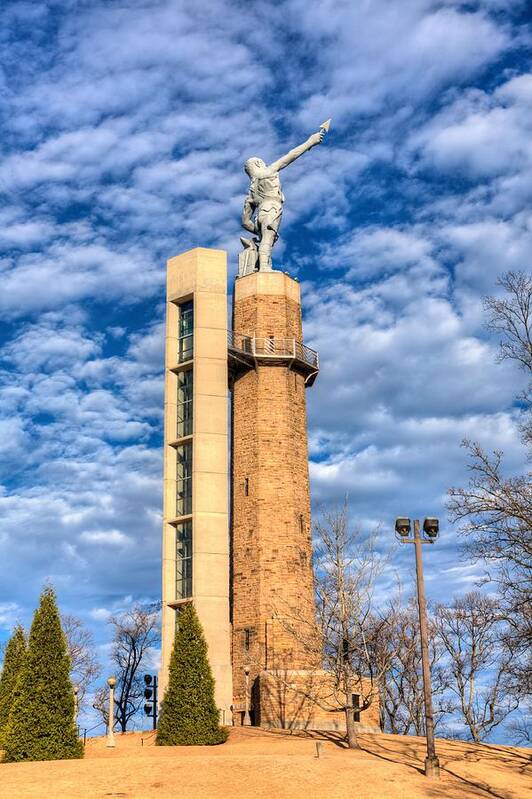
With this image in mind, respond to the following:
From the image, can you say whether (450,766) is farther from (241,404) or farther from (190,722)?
(241,404)

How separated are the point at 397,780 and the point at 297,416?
75.7 ft

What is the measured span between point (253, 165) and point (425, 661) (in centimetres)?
3366

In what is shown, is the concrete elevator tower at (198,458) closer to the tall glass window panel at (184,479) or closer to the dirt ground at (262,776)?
the tall glass window panel at (184,479)

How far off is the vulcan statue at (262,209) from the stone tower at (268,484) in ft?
6.23

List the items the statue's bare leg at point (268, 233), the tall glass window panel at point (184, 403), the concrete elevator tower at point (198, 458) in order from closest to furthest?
the concrete elevator tower at point (198, 458) < the tall glass window panel at point (184, 403) < the statue's bare leg at point (268, 233)

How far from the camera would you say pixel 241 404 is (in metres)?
44.7

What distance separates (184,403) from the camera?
4534 centimetres

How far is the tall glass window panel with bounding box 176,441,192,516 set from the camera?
43688 mm

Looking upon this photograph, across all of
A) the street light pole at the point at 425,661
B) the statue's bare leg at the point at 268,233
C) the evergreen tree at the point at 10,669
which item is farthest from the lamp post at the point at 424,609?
the statue's bare leg at the point at 268,233

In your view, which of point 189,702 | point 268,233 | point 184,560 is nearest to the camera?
point 189,702

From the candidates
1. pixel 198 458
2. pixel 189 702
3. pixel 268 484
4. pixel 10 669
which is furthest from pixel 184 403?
pixel 189 702

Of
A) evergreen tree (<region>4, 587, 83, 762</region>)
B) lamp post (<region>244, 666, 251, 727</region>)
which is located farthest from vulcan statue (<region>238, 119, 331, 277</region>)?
evergreen tree (<region>4, 587, 83, 762</region>)

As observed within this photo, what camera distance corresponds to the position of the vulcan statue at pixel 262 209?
1916 inches

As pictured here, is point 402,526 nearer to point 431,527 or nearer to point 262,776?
point 431,527
